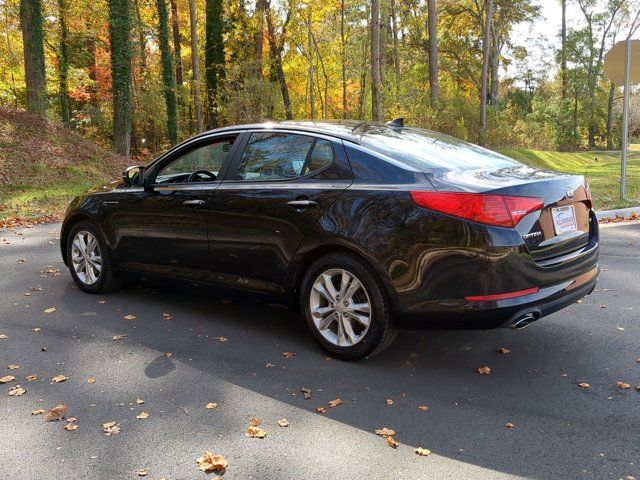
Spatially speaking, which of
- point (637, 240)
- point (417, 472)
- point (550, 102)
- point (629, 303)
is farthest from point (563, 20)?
point (417, 472)

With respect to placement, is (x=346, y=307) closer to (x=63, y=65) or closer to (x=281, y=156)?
(x=281, y=156)

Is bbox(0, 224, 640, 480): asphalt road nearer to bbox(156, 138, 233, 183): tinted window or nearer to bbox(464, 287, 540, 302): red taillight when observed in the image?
bbox(464, 287, 540, 302): red taillight

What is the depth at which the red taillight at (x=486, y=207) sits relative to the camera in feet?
11.6

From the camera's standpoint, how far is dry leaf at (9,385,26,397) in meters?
3.73

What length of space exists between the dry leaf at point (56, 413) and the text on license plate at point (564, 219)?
3265 millimetres

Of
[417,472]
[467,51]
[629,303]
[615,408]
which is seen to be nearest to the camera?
[417,472]

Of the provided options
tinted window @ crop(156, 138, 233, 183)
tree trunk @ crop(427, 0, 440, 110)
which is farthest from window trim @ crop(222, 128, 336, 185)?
tree trunk @ crop(427, 0, 440, 110)

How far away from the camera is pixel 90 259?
5984 mm

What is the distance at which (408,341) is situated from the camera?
461 cm

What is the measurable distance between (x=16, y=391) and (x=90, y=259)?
238 cm

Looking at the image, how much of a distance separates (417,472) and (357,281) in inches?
57.8

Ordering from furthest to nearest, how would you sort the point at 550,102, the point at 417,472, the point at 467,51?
the point at 550,102 → the point at 467,51 → the point at 417,472

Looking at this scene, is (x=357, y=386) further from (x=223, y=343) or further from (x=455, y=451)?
(x=223, y=343)

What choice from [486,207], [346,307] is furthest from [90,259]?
[486,207]
